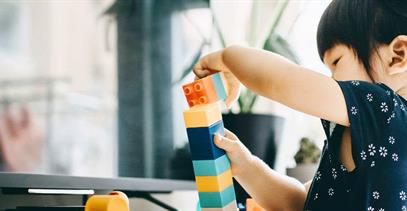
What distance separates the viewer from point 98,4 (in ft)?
3.43

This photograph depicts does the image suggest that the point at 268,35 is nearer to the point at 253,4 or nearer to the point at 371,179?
the point at 253,4

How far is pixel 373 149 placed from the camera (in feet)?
2.25

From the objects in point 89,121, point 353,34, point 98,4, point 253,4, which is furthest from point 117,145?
point 253,4

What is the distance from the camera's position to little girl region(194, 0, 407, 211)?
26.6 inches

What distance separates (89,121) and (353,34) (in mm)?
452

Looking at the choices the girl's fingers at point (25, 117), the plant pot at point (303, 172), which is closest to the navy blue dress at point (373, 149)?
the girl's fingers at point (25, 117)

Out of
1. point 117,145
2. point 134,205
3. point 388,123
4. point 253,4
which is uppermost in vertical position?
point 253,4

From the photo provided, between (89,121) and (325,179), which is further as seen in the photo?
(89,121)

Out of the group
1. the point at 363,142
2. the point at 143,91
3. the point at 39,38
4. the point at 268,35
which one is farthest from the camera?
the point at 268,35

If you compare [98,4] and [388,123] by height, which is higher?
[98,4]

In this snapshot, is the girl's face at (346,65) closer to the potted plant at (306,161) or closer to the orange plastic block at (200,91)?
the orange plastic block at (200,91)

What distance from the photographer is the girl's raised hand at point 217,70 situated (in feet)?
2.36

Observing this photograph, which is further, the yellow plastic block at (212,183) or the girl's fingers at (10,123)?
the girl's fingers at (10,123)

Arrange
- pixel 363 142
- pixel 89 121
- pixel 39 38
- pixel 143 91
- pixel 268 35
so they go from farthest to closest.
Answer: pixel 268 35 → pixel 143 91 → pixel 89 121 → pixel 39 38 → pixel 363 142
